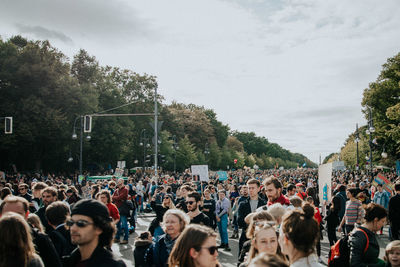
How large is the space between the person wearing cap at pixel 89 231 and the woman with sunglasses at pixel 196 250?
0.55 meters

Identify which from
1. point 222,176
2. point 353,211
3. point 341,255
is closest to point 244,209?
point 341,255

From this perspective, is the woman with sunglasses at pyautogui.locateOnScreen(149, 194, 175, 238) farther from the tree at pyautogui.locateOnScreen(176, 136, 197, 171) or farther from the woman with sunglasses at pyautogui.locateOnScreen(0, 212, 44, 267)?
the tree at pyautogui.locateOnScreen(176, 136, 197, 171)

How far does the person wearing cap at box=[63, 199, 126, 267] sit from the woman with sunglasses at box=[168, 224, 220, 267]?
545mm

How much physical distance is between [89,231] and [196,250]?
888 mm

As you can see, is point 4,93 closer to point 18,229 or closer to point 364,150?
point 18,229

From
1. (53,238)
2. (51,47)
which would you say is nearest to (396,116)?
(51,47)

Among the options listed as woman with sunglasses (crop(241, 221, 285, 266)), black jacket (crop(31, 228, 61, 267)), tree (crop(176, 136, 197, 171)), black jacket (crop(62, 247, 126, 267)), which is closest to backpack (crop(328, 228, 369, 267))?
woman with sunglasses (crop(241, 221, 285, 266))

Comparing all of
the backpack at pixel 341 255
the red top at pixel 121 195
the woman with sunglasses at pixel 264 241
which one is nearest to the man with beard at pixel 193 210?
the backpack at pixel 341 255

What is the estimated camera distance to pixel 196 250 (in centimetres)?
298

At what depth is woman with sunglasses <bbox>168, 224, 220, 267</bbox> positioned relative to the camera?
2975 millimetres

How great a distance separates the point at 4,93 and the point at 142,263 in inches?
1478

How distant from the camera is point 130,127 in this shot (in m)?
51.9

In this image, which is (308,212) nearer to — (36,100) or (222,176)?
(222,176)

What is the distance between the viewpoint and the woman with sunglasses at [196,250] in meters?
2.97
